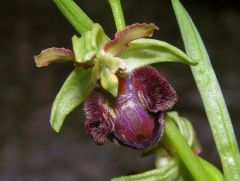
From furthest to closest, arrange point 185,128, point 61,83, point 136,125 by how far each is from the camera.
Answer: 1. point 61,83
2. point 185,128
3. point 136,125

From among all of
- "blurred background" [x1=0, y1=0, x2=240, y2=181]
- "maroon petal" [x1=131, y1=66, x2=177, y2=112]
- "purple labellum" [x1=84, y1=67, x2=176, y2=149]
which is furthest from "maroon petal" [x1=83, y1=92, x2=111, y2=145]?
"blurred background" [x1=0, y1=0, x2=240, y2=181]

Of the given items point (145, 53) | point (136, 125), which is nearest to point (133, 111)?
point (136, 125)

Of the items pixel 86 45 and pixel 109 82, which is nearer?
pixel 86 45

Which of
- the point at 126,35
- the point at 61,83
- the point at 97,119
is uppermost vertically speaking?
the point at 126,35

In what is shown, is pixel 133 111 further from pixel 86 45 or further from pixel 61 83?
pixel 61 83

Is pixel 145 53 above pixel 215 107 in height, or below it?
above

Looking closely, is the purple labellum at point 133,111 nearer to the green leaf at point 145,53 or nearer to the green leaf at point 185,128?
the green leaf at point 145,53

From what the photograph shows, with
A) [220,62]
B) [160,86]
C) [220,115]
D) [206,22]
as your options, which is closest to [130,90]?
[160,86]

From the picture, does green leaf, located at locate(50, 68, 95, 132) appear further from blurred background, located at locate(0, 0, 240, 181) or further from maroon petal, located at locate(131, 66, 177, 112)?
blurred background, located at locate(0, 0, 240, 181)
